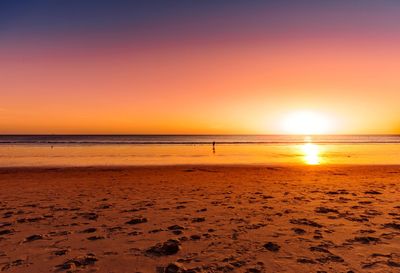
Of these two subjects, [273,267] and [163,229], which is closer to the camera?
[273,267]

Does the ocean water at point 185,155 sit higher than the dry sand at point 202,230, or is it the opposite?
the dry sand at point 202,230

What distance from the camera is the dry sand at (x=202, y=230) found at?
18.7 feet

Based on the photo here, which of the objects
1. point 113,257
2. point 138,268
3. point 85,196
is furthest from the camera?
point 85,196

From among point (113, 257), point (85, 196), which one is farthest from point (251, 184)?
point (113, 257)

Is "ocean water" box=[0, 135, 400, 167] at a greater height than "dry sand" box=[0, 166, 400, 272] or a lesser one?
lesser

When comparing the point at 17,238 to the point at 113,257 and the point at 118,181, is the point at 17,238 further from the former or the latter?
the point at 118,181

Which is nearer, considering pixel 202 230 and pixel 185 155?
pixel 202 230

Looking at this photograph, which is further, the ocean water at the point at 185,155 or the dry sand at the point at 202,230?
the ocean water at the point at 185,155

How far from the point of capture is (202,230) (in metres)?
7.59

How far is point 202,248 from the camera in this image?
21.0ft

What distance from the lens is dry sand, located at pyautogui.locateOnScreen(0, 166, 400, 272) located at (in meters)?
5.69

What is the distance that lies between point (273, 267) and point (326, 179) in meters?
12.2

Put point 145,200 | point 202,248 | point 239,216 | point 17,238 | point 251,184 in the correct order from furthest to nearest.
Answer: point 251,184, point 145,200, point 239,216, point 17,238, point 202,248

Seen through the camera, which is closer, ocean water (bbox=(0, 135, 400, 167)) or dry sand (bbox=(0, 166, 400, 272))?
dry sand (bbox=(0, 166, 400, 272))
